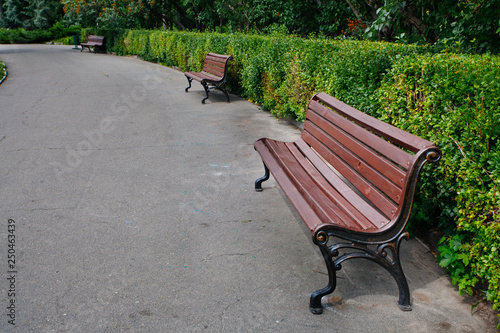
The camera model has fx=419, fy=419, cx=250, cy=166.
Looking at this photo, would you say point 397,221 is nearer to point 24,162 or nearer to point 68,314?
point 68,314

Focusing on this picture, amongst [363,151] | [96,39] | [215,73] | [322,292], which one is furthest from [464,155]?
[96,39]

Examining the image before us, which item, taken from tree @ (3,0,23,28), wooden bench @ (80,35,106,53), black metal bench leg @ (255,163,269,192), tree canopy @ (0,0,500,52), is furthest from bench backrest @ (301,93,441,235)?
tree @ (3,0,23,28)

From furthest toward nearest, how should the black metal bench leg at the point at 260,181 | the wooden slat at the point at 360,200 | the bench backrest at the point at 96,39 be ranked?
1. the bench backrest at the point at 96,39
2. the black metal bench leg at the point at 260,181
3. the wooden slat at the point at 360,200

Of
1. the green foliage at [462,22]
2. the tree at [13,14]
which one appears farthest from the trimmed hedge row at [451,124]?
the tree at [13,14]

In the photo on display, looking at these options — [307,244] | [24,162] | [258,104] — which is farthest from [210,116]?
[307,244]

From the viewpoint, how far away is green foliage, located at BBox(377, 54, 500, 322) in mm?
2805

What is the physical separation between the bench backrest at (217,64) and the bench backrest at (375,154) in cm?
587

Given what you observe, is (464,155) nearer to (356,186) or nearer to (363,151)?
(363,151)

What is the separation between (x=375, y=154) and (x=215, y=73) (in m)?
8.00

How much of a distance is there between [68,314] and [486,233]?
2.84 m

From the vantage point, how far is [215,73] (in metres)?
10.6

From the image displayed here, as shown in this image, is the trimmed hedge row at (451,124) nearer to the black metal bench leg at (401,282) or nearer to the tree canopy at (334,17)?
the black metal bench leg at (401,282)

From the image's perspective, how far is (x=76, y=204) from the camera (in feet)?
15.0

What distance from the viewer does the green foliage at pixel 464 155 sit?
110 inches
